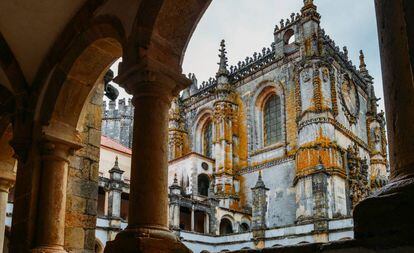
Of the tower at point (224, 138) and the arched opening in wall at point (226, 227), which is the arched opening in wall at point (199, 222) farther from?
the tower at point (224, 138)

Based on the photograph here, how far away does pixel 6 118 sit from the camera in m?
6.69

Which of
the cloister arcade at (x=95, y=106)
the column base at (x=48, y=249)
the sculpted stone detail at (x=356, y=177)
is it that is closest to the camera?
the cloister arcade at (x=95, y=106)

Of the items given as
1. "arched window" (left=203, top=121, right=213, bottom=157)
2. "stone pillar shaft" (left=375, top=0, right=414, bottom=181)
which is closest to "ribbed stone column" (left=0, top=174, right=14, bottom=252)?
"stone pillar shaft" (left=375, top=0, right=414, bottom=181)

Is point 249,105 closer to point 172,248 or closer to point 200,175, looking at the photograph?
point 200,175

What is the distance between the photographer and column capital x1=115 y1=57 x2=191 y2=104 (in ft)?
13.1

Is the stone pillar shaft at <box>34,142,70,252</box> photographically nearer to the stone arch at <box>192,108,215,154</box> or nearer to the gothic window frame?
the gothic window frame

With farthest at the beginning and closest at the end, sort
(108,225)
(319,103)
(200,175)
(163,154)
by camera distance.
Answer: (200,175) → (319,103) → (108,225) → (163,154)

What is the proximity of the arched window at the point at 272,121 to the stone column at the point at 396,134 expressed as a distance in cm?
2675

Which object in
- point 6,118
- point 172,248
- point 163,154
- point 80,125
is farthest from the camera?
point 6,118

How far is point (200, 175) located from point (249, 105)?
5397 millimetres

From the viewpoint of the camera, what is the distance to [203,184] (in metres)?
31.0

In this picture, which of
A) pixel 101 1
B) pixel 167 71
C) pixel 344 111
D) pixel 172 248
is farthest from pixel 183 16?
pixel 344 111

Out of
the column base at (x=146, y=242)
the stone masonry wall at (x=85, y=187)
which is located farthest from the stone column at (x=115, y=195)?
the column base at (x=146, y=242)

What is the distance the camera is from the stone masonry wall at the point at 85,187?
565 centimetres
